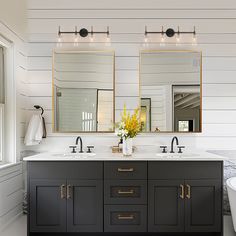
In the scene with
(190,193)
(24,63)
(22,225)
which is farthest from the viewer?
(24,63)

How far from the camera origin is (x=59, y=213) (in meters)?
2.73

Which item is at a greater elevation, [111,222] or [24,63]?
[24,63]

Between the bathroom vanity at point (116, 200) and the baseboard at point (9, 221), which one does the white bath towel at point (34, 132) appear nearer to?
the bathroom vanity at point (116, 200)

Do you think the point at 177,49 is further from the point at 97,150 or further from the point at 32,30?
the point at 32,30

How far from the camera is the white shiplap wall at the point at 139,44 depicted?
11.1 feet

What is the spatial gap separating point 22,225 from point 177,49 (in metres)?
2.77

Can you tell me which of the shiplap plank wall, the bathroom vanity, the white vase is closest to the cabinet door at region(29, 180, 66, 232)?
the bathroom vanity

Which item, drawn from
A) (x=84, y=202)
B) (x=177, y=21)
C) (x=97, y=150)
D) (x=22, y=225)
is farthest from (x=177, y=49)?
(x=22, y=225)

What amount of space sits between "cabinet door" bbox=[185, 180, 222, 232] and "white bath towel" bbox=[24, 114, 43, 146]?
5.80 ft

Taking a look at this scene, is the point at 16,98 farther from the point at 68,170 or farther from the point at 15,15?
the point at 68,170

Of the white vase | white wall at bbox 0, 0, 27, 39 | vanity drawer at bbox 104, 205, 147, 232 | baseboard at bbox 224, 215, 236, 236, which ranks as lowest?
baseboard at bbox 224, 215, 236, 236

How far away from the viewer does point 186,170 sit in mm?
2738

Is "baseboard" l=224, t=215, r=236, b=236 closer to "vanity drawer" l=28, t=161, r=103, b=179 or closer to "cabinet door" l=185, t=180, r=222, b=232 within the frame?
"cabinet door" l=185, t=180, r=222, b=232

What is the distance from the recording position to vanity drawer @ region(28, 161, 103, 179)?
273 centimetres
